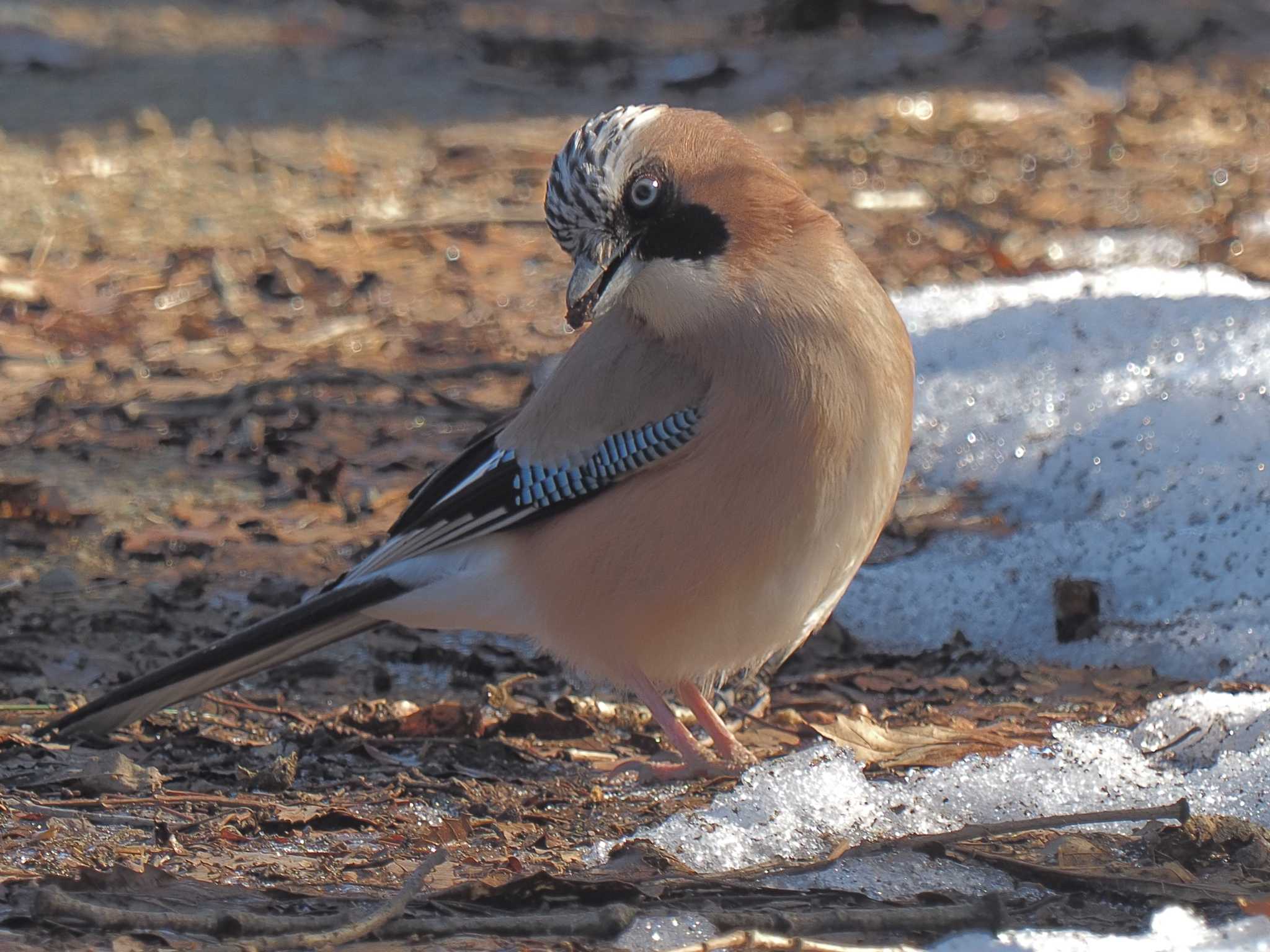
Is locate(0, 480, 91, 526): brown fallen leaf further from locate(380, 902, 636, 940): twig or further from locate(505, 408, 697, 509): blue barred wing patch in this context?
locate(380, 902, 636, 940): twig

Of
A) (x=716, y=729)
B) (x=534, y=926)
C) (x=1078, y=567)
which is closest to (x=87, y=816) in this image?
(x=534, y=926)

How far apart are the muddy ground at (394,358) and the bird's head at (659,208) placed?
116 centimetres

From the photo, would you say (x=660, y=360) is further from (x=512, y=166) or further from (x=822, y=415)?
(x=512, y=166)

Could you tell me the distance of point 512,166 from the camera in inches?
353

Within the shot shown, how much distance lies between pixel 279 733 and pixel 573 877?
4.45 feet

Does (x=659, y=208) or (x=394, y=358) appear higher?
(x=659, y=208)

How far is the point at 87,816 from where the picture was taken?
12.3 feet

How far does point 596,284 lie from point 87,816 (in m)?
1.59

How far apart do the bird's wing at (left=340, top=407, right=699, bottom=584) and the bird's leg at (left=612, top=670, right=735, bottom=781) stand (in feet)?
1.60

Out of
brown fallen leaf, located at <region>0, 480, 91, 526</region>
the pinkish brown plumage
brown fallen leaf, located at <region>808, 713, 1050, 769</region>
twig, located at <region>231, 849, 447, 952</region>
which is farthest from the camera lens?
brown fallen leaf, located at <region>0, 480, 91, 526</region>

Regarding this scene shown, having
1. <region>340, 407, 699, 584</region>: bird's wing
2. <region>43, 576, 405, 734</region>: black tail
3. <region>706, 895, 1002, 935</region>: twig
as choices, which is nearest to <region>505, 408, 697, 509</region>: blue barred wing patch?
<region>340, 407, 699, 584</region>: bird's wing

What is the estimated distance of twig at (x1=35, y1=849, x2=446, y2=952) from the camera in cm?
299

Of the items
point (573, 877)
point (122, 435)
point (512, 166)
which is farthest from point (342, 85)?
point (573, 877)

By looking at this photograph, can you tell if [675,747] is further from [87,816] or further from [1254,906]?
[1254,906]
